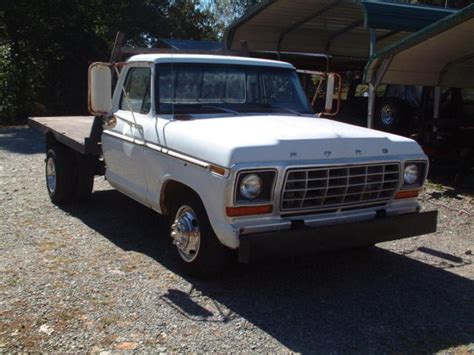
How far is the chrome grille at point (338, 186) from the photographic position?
4590 mm

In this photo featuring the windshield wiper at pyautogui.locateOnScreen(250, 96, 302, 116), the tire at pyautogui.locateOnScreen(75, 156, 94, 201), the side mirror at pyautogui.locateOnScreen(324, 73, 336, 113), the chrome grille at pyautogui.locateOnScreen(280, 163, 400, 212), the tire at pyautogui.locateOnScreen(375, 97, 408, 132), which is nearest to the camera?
the chrome grille at pyautogui.locateOnScreen(280, 163, 400, 212)

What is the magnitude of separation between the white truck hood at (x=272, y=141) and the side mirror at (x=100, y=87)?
1.02m

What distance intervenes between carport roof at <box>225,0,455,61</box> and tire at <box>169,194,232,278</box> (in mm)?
7227

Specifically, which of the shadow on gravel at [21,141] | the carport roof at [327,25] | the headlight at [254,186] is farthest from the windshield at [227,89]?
the shadow on gravel at [21,141]

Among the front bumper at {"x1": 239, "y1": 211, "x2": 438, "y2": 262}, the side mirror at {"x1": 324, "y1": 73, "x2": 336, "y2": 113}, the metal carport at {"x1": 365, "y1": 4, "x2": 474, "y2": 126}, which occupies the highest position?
the metal carport at {"x1": 365, "y1": 4, "x2": 474, "y2": 126}

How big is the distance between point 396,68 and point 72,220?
6.95 metres

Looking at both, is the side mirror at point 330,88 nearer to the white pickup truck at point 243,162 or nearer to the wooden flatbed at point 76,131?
the white pickup truck at point 243,162

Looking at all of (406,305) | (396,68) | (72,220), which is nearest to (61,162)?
(72,220)

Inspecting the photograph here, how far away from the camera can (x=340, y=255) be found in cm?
616

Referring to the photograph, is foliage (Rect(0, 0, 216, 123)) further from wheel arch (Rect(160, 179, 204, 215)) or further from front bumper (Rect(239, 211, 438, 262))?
front bumper (Rect(239, 211, 438, 262))

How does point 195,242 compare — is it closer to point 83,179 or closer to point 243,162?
point 243,162

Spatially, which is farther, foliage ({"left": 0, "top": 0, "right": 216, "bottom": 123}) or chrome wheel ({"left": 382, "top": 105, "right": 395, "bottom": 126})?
foliage ({"left": 0, "top": 0, "right": 216, "bottom": 123})

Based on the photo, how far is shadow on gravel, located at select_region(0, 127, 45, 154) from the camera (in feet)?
43.9

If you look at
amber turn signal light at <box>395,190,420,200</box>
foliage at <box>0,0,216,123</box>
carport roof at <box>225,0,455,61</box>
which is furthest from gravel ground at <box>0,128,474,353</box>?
foliage at <box>0,0,216,123</box>
